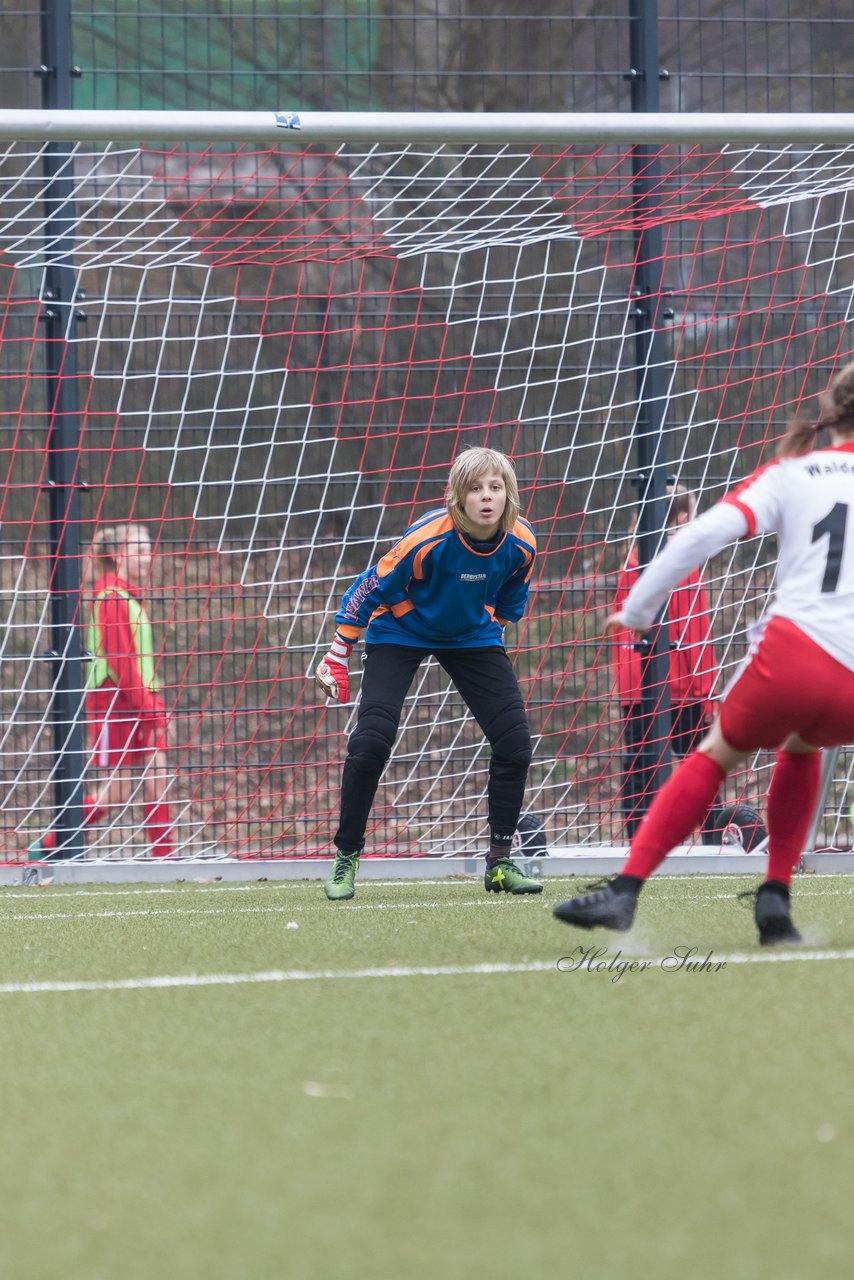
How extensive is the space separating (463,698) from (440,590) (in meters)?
0.42

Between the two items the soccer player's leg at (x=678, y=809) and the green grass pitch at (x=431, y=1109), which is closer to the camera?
the green grass pitch at (x=431, y=1109)

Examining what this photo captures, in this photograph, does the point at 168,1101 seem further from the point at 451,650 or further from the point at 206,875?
the point at 206,875

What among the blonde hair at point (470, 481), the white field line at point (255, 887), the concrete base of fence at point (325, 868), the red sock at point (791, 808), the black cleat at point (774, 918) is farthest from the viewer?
the concrete base of fence at point (325, 868)

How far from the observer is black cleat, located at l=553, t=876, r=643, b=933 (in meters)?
3.74

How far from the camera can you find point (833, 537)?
369 centimetres

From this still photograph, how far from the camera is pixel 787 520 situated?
3742mm

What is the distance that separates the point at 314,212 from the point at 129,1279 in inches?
335

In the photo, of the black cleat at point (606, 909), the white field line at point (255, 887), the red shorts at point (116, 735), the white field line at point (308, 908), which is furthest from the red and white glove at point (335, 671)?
the black cleat at point (606, 909)

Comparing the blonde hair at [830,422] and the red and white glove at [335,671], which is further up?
the blonde hair at [830,422]

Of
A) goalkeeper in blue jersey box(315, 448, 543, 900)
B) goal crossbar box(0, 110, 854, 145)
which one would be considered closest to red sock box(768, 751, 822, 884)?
goalkeeper in blue jersey box(315, 448, 543, 900)

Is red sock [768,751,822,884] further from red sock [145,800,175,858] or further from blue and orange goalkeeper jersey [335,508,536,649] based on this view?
red sock [145,800,175,858]

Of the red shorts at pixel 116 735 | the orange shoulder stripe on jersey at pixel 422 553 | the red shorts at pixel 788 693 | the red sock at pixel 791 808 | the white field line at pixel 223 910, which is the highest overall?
the orange shoulder stripe on jersey at pixel 422 553

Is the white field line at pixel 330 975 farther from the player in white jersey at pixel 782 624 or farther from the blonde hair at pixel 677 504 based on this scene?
the blonde hair at pixel 677 504

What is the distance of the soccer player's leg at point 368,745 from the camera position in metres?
5.69
